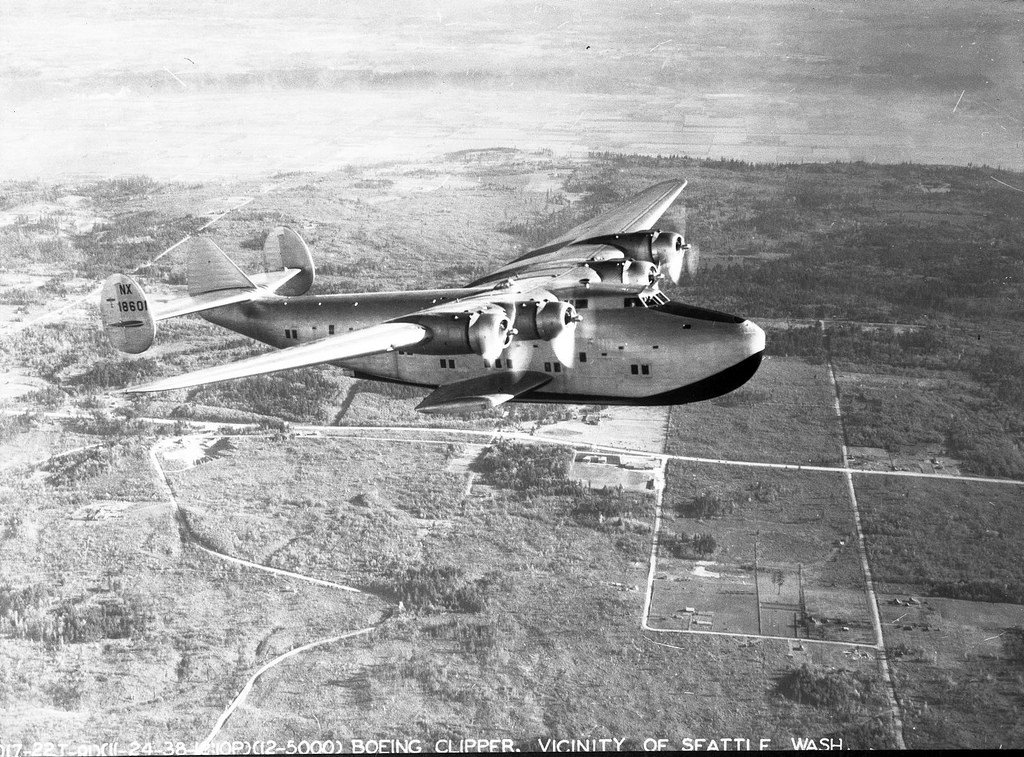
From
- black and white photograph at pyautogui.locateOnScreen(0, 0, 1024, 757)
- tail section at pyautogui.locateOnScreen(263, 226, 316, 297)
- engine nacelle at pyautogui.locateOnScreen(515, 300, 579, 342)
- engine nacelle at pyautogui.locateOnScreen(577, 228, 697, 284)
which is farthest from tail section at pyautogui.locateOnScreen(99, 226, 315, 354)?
engine nacelle at pyautogui.locateOnScreen(577, 228, 697, 284)

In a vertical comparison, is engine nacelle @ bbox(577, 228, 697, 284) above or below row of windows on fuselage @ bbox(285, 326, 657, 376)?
above

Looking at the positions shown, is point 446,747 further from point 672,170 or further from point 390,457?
point 672,170

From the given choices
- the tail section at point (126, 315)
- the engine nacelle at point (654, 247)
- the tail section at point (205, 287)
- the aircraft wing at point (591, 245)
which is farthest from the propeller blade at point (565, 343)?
the tail section at point (126, 315)

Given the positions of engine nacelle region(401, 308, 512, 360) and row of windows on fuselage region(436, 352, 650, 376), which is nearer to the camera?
engine nacelle region(401, 308, 512, 360)

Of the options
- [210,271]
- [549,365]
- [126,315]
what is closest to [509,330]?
[549,365]

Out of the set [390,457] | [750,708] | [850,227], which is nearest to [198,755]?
[390,457]

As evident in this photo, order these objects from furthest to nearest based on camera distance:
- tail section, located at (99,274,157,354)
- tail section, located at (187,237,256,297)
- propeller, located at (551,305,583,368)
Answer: tail section, located at (187,237,256,297) → tail section, located at (99,274,157,354) → propeller, located at (551,305,583,368)

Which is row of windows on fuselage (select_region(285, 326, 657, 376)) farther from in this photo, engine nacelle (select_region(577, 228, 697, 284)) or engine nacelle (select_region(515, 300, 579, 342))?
engine nacelle (select_region(577, 228, 697, 284))

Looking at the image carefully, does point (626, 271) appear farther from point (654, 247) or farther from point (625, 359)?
point (625, 359)
